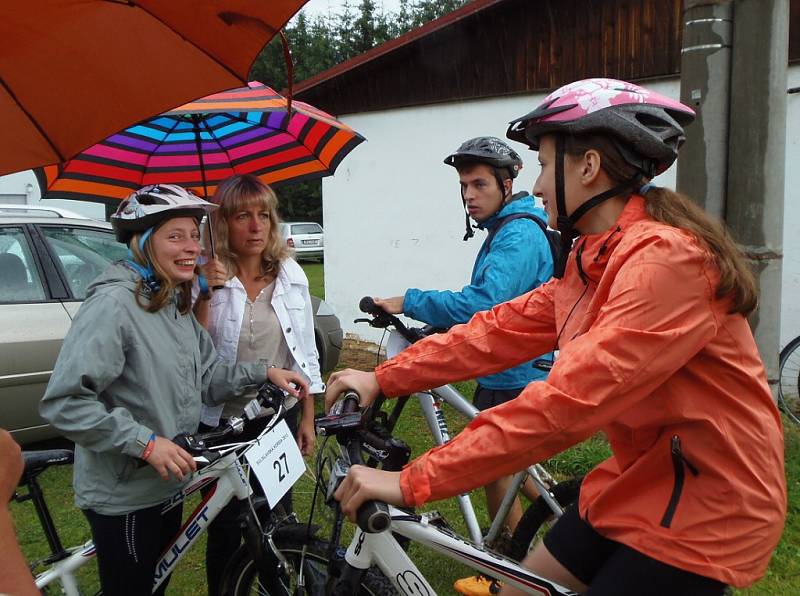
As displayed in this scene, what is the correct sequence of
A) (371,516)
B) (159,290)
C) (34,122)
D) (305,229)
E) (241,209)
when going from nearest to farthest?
(371,516) < (34,122) < (159,290) < (241,209) < (305,229)

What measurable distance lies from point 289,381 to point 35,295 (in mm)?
3172

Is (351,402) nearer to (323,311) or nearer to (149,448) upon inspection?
(149,448)

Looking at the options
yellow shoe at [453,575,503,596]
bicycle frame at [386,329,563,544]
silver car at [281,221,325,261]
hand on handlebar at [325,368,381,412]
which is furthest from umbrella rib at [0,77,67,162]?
silver car at [281,221,325,261]

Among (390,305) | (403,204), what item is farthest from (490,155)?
(403,204)

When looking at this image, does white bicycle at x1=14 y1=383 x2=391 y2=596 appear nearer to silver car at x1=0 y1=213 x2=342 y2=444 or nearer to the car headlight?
silver car at x1=0 y1=213 x2=342 y2=444

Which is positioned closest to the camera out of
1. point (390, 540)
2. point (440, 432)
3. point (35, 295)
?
point (390, 540)

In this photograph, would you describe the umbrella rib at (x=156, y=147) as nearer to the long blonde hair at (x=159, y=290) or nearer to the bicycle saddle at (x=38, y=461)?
the long blonde hair at (x=159, y=290)

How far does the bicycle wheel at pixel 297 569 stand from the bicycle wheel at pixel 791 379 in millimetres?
4544

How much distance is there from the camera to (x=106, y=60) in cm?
221

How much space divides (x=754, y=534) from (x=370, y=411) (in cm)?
110

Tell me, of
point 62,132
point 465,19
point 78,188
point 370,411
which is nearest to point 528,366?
point 370,411

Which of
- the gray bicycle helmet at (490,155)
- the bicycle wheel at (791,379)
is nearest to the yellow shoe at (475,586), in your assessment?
the gray bicycle helmet at (490,155)

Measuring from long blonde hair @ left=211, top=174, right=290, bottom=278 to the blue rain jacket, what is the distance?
0.72 meters

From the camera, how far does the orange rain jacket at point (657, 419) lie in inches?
60.1
